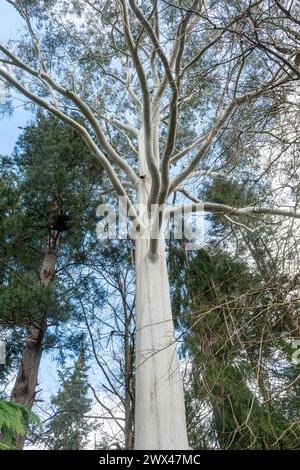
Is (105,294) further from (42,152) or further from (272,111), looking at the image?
(272,111)

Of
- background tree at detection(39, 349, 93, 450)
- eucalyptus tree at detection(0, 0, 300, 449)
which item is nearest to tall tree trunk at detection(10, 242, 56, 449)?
background tree at detection(39, 349, 93, 450)

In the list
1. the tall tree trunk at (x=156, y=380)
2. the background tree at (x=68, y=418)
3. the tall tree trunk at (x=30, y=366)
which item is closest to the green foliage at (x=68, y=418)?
the background tree at (x=68, y=418)

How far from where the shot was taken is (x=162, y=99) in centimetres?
552

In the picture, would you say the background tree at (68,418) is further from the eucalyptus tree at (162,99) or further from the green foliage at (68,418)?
the eucalyptus tree at (162,99)

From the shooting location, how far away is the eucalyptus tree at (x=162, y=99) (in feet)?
5.03

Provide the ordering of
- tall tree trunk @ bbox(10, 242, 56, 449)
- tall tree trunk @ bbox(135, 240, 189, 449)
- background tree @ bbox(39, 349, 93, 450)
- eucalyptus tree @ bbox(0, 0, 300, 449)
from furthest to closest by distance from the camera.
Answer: background tree @ bbox(39, 349, 93, 450)
tall tree trunk @ bbox(10, 242, 56, 449)
tall tree trunk @ bbox(135, 240, 189, 449)
eucalyptus tree @ bbox(0, 0, 300, 449)

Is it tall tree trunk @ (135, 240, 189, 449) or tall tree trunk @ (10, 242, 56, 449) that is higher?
tall tree trunk @ (10, 242, 56, 449)

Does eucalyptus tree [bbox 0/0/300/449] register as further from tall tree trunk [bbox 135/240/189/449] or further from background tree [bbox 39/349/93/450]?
background tree [bbox 39/349/93/450]

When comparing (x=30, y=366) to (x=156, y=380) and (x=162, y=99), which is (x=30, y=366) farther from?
(x=162, y=99)

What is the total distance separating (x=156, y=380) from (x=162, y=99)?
3.77 metres

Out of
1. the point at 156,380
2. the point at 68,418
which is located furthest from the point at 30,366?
the point at 68,418

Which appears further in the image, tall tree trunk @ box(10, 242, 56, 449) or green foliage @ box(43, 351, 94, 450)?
green foliage @ box(43, 351, 94, 450)

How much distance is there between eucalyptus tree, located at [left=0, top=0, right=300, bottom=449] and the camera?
5.03ft
